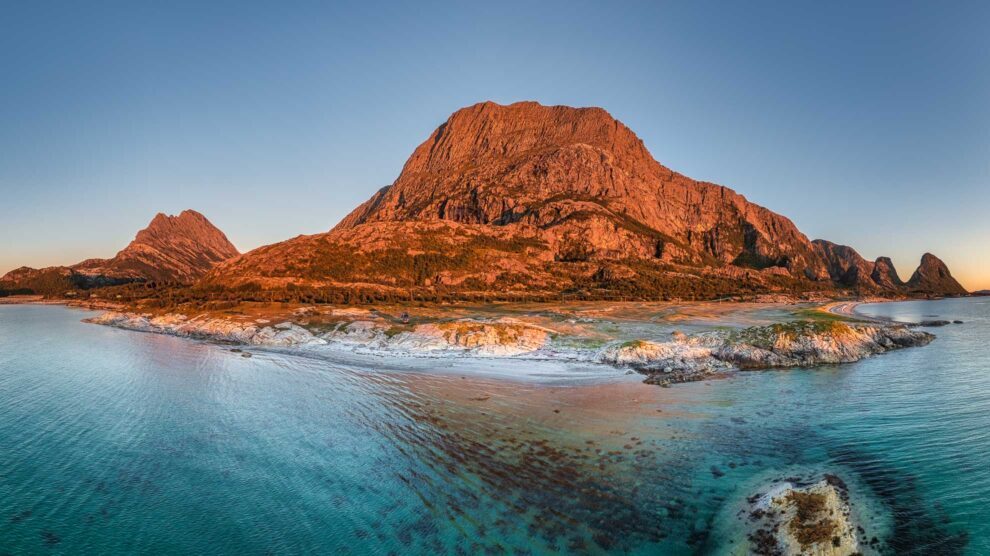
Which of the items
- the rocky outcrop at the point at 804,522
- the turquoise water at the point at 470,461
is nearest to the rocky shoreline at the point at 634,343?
the turquoise water at the point at 470,461

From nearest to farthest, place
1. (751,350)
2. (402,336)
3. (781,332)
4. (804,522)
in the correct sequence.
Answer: (804,522) < (751,350) < (781,332) < (402,336)

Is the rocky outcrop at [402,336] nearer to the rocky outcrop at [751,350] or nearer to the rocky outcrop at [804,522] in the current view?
the rocky outcrop at [751,350]

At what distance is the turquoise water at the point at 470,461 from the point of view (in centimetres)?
1384

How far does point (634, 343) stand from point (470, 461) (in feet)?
99.0

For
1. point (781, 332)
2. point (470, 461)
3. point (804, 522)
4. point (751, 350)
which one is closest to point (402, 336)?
point (470, 461)

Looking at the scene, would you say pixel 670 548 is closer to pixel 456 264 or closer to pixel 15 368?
pixel 15 368

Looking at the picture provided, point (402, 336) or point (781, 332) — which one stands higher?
point (781, 332)

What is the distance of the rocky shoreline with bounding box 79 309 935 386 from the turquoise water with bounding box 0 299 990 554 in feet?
19.1

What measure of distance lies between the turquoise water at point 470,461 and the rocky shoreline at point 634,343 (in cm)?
583

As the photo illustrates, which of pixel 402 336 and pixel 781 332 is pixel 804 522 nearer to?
pixel 781 332

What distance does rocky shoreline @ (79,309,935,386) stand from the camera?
40969 mm

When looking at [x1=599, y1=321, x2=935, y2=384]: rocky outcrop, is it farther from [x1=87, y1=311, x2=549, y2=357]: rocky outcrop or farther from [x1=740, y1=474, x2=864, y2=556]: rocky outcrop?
[x1=740, y1=474, x2=864, y2=556]: rocky outcrop

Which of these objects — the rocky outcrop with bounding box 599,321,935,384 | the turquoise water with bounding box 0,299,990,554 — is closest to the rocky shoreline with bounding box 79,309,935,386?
the rocky outcrop with bounding box 599,321,935,384

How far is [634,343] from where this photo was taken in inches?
1784
